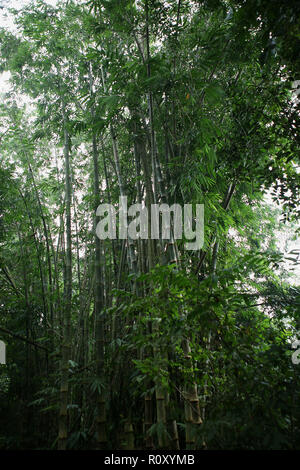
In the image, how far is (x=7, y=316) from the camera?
3.48 m

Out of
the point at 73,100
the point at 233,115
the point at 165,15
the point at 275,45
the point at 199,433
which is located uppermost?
the point at 73,100

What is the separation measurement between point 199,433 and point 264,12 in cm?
198

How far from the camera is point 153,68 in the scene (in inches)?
91.1

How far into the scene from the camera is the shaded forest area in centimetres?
142

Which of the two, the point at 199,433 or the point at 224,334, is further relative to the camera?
the point at 224,334

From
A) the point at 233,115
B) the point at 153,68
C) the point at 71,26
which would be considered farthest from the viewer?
the point at 71,26

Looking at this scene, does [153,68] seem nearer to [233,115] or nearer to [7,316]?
[233,115]

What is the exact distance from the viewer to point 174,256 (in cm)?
200

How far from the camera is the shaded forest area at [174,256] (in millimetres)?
1417
